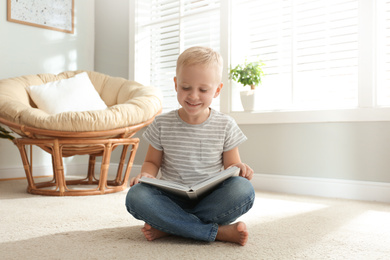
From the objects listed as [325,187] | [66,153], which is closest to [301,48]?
[325,187]

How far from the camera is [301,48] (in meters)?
2.50

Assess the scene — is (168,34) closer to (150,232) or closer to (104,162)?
(104,162)

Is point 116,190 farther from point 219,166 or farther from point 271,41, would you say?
point 271,41

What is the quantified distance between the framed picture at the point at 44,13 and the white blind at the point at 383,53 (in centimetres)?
258

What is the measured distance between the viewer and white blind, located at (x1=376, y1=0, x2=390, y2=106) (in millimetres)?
2166

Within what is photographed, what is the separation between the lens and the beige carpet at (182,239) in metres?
1.11

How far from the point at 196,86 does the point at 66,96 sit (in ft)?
5.29

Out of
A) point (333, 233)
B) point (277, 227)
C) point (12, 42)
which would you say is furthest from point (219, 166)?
point (12, 42)

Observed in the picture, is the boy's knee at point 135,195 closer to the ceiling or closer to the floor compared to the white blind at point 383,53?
closer to the floor

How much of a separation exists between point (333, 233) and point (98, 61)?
9.62 feet

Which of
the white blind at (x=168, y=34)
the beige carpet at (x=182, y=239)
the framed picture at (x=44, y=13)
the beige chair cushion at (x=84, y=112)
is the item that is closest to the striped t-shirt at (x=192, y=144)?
the beige carpet at (x=182, y=239)

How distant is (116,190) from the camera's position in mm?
2379

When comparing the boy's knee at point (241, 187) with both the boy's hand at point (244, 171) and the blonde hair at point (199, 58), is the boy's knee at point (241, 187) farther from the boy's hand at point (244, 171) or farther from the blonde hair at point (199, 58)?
the blonde hair at point (199, 58)

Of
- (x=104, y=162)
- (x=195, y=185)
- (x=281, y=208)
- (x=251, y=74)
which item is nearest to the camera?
(x=195, y=185)
